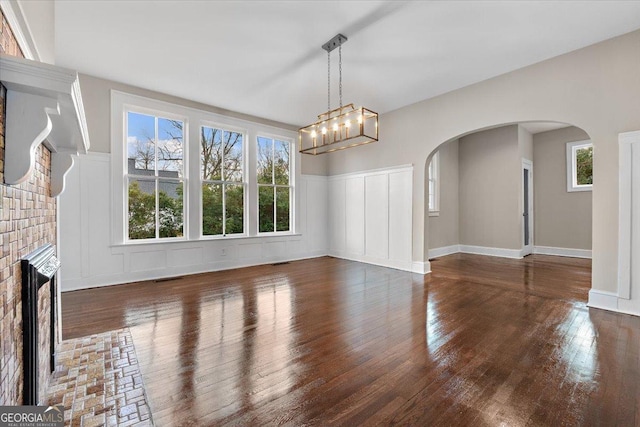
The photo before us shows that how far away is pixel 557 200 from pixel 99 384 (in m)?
9.39

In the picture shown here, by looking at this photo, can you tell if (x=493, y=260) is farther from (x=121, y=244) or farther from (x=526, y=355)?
(x=121, y=244)

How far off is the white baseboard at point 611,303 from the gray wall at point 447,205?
3.76 meters

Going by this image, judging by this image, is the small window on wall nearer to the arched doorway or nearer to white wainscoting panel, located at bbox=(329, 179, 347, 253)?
the arched doorway

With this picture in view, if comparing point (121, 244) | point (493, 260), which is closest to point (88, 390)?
point (121, 244)

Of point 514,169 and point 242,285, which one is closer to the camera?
point 242,285

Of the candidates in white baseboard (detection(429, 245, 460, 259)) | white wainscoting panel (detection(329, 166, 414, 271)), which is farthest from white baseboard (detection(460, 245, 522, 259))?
white wainscoting panel (detection(329, 166, 414, 271))

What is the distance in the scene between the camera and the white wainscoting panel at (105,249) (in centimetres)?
420

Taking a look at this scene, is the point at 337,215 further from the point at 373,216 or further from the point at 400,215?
the point at 400,215

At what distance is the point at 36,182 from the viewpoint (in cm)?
164

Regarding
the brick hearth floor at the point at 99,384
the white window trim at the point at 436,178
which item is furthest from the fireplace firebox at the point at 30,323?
the white window trim at the point at 436,178

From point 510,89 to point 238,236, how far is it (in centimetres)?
543

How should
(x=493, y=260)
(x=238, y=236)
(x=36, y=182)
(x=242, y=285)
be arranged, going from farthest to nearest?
(x=493, y=260) < (x=238, y=236) < (x=242, y=285) < (x=36, y=182)

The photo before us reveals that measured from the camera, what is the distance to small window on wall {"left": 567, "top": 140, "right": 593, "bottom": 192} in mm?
6777

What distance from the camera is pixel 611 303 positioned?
11.1 ft
